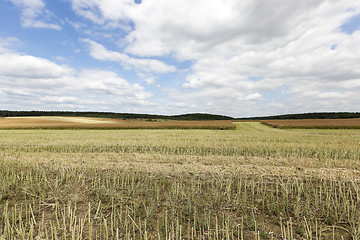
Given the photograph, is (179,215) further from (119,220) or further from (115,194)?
(115,194)

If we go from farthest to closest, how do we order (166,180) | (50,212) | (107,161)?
1. (107,161)
2. (166,180)
3. (50,212)

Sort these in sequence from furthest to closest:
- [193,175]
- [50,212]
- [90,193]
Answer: [193,175] → [90,193] → [50,212]

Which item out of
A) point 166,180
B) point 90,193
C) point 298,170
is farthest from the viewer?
point 298,170

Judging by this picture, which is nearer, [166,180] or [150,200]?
[150,200]

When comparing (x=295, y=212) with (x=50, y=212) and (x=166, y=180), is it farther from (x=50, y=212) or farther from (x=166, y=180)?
(x=50, y=212)

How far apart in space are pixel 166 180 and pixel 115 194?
1.94m

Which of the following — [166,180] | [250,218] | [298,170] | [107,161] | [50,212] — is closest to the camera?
[250,218]

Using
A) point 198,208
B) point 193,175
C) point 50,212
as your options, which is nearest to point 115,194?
point 50,212

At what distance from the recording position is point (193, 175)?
7.57 metres

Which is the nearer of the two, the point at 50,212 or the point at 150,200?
the point at 50,212

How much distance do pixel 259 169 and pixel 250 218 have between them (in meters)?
3.80

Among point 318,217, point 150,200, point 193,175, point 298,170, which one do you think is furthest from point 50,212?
point 298,170

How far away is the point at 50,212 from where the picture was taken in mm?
5203

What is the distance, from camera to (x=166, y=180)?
23.1 feet
